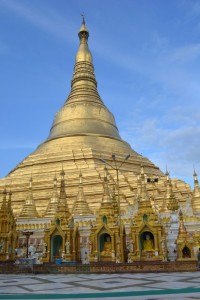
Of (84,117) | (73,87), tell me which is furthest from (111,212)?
(73,87)

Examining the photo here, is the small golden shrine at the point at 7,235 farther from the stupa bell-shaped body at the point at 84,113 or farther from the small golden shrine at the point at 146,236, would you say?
the stupa bell-shaped body at the point at 84,113

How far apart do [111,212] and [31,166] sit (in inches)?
794

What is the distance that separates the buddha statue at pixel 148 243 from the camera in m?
21.1

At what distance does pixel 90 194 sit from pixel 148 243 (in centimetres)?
1295

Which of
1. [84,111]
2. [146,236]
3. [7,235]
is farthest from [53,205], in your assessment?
[84,111]

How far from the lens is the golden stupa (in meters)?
21.8

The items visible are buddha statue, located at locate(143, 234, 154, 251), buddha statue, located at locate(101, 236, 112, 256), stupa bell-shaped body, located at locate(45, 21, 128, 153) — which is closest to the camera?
buddha statue, located at locate(143, 234, 154, 251)

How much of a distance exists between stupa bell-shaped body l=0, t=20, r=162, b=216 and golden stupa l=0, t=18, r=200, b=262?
0.39 ft

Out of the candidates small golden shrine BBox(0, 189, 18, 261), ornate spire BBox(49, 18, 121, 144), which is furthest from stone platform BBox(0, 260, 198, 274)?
ornate spire BBox(49, 18, 121, 144)

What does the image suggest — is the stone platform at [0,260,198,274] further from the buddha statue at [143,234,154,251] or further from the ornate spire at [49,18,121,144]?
the ornate spire at [49,18,121,144]

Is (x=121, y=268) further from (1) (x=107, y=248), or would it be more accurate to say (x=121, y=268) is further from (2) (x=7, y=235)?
(2) (x=7, y=235)

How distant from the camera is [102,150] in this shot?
4050 cm

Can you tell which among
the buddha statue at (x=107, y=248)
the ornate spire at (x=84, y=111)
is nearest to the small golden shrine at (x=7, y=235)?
the buddha statue at (x=107, y=248)

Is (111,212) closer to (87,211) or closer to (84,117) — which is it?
(87,211)
